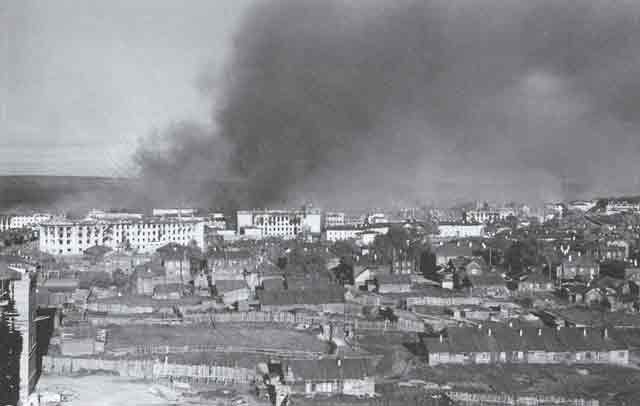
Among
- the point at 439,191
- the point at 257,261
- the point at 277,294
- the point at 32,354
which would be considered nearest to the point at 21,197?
the point at 439,191

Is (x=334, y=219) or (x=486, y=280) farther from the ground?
(x=334, y=219)

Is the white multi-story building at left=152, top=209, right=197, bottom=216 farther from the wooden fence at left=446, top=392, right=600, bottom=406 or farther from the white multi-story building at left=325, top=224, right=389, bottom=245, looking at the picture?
the wooden fence at left=446, top=392, right=600, bottom=406

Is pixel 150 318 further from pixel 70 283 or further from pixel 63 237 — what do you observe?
pixel 63 237

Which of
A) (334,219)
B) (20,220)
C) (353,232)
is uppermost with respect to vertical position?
(20,220)

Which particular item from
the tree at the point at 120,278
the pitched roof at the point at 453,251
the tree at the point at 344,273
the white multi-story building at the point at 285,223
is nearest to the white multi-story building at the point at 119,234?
the tree at the point at 120,278

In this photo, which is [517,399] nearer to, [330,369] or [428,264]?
[330,369]

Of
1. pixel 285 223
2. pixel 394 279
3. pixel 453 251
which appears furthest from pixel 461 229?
pixel 394 279

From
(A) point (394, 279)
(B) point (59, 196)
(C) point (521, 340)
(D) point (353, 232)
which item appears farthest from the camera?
(B) point (59, 196)
